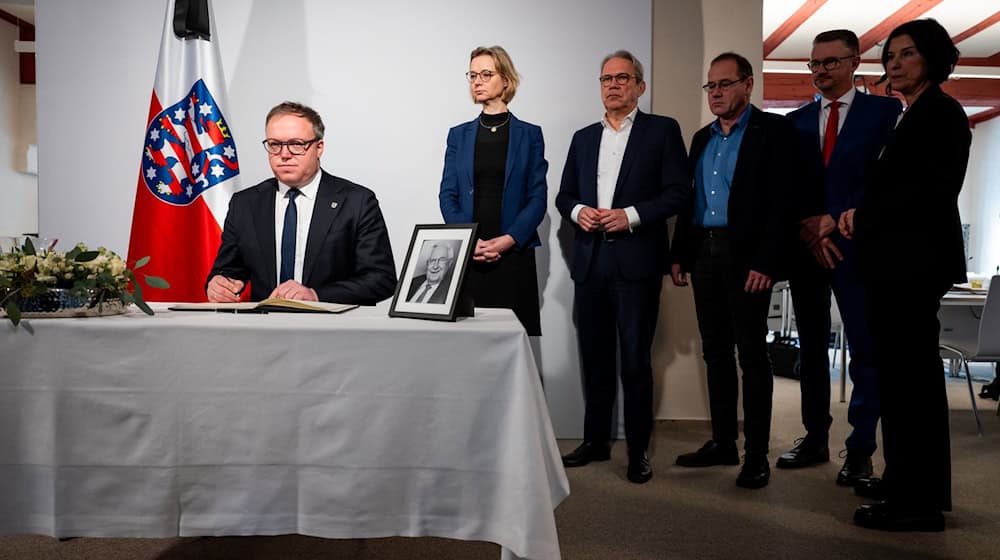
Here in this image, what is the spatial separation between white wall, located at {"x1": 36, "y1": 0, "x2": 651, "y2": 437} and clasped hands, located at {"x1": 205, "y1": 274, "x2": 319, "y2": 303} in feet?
5.24

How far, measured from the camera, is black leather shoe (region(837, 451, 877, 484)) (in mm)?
3018

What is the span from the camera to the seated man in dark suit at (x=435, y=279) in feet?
5.80

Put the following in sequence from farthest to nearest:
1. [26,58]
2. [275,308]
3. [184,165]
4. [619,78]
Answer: [26,58] → [184,165] → [619,78] → [275,308]

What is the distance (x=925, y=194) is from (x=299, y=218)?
1967mm

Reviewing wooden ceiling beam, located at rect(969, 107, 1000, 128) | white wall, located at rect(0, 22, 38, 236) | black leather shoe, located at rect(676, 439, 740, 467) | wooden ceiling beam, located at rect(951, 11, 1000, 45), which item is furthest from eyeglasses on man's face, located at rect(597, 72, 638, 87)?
wooden ceiling beam, located at rect(969, 107, 1000, 128)

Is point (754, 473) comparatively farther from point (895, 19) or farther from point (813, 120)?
point (895, 19)

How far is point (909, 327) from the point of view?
2.50 m

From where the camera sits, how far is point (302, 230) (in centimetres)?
252

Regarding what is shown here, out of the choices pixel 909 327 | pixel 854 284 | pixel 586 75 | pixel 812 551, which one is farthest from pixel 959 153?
pixel 586 75

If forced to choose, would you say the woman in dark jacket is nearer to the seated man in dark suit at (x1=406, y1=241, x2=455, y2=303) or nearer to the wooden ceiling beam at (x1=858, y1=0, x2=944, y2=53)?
the seated man in dark suit at (x1=406, y1=241, x2=455, y2=303)

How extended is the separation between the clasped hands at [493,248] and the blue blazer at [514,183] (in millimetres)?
61

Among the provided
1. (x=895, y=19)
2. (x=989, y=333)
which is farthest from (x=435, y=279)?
(x=895, y=19)

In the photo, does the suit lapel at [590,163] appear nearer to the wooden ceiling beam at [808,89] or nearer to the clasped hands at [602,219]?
the clasped hands at [602,219]

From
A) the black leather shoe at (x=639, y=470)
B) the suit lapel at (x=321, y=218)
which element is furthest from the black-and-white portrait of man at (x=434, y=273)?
the black leather shoe at (x=639, y=470)
